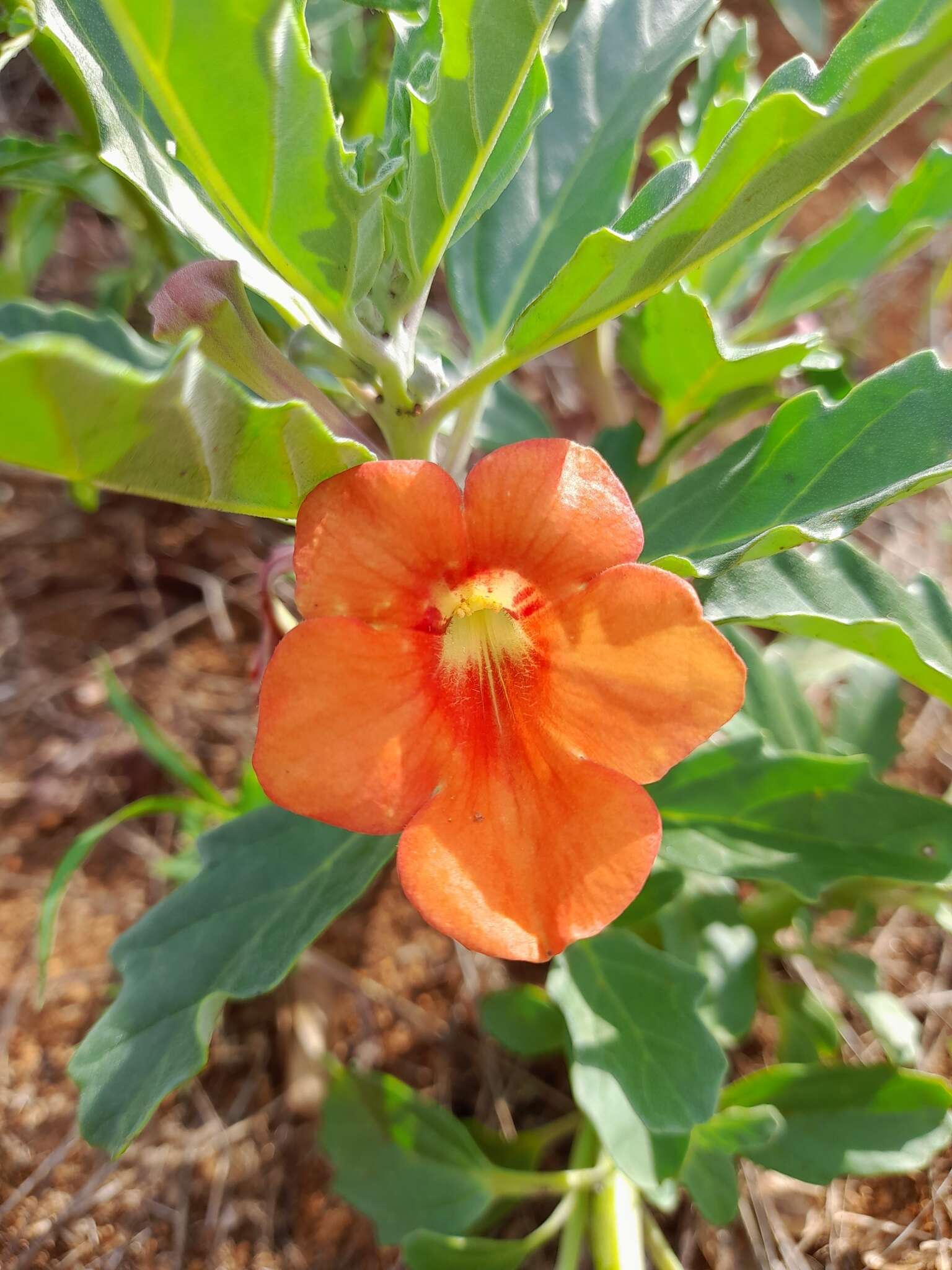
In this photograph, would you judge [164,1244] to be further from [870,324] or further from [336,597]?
[870,324]

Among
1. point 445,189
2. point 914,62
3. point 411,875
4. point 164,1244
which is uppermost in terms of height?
point 914,62

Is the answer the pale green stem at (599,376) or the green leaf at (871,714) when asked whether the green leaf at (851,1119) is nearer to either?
the green leaf at (871,714)

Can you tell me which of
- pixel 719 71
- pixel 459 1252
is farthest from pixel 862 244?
pixel 459 1252

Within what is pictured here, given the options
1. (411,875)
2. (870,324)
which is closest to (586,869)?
(411,875)

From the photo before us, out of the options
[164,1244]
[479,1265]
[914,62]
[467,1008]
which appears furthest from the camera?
[467,1008]

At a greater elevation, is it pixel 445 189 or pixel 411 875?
pixel 445 189

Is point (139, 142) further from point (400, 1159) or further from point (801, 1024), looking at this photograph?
point (801, 1024)

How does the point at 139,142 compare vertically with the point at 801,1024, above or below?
above
